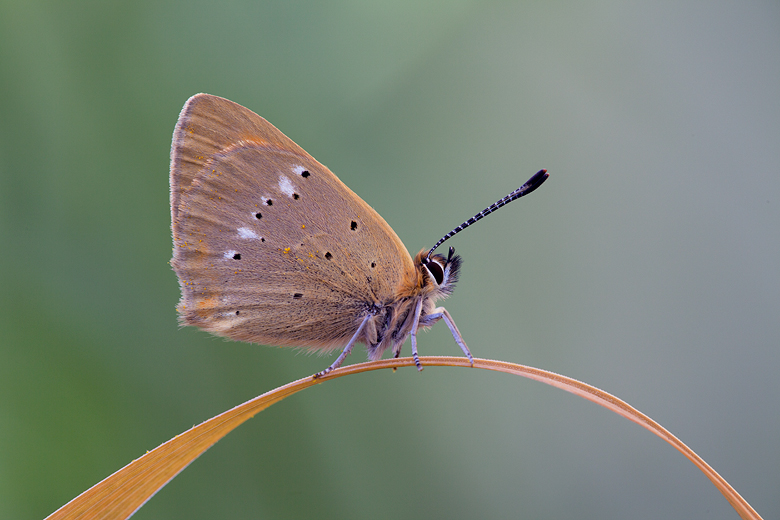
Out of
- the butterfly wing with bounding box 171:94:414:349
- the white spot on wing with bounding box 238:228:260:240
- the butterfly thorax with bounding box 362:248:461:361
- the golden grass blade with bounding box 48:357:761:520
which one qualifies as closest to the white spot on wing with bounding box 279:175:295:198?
the butterfly wing with bounding box 171:94:414:349

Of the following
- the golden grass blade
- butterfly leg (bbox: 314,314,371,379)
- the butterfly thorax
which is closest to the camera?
the golden grass blade

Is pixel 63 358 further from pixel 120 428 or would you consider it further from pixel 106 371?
pixel 120 428

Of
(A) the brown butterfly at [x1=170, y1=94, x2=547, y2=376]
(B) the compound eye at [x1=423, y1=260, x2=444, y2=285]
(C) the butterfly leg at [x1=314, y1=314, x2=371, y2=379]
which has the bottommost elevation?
(C) the butterfly leg at [x1=314, y1=314, x2=371, y2=379]

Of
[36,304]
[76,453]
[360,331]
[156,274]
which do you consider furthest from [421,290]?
[36,304]

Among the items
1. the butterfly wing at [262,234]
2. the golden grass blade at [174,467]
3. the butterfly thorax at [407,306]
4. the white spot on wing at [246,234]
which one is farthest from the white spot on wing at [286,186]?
the golden grass blade at [174,467]

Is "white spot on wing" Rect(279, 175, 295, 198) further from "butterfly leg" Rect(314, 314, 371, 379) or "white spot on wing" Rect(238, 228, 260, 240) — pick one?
"butterfly leg" Rect(314, 314, 371, 379)

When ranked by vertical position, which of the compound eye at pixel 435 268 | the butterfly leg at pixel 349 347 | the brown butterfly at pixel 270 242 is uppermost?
the brown butterfly at pixel 270 242

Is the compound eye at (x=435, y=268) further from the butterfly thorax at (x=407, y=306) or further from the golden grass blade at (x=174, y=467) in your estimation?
the golden grass blade at (x=174, y=467)

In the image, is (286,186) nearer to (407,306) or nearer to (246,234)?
(246,234)
